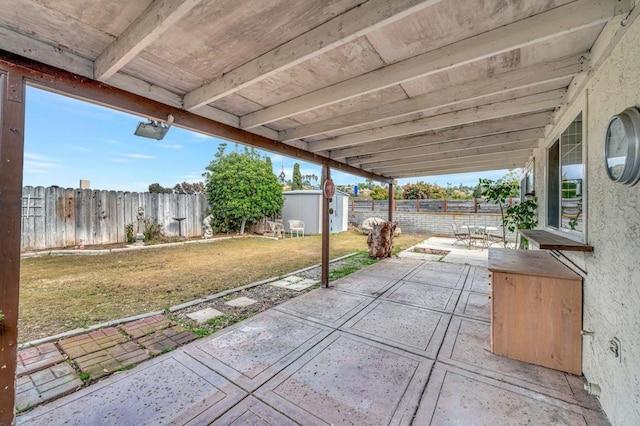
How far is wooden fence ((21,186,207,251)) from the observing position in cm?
684

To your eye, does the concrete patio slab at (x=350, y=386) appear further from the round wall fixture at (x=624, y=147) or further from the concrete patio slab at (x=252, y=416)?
the round wall fixture at (x=624, y=147)

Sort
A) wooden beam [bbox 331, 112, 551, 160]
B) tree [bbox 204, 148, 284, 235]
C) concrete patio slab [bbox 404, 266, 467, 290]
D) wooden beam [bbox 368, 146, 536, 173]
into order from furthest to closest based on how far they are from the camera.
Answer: tree [bbox 204, 148, 284, 235] < concrete patio slab [bbox 404, 266, 467, 290] < wooden beam [bbox 368, 146, 536, 173] < wooden beam [bbox 331, 112, 551, 160]

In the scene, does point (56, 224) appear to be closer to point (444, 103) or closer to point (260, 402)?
point (260, 402)

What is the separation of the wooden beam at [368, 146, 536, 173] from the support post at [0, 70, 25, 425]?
527 cm

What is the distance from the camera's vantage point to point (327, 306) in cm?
360

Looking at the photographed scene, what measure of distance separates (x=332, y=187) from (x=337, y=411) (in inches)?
137

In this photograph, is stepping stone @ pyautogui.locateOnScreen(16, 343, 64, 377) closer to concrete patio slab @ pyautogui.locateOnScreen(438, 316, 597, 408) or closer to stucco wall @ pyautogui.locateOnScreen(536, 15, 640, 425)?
concrete patio slab @ pyautogui.locateOnScreen(438, 316, 597, 408)

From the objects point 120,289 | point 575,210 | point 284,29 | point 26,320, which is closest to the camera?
point 284,29

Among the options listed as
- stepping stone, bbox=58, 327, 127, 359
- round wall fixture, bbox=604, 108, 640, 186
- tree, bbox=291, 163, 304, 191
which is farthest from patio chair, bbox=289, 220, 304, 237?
tree, bbox=291, 163, 304, 191

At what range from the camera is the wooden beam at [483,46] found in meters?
1.40

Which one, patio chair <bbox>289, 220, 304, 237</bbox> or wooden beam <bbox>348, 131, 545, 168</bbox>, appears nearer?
wooden beam <bbox>348, 131, 545, 168</bbox>

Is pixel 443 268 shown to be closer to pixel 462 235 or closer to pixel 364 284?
pixel 364 284

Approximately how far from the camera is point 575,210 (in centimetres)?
243

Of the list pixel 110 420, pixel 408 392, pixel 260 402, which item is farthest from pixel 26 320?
pixel 408 392
